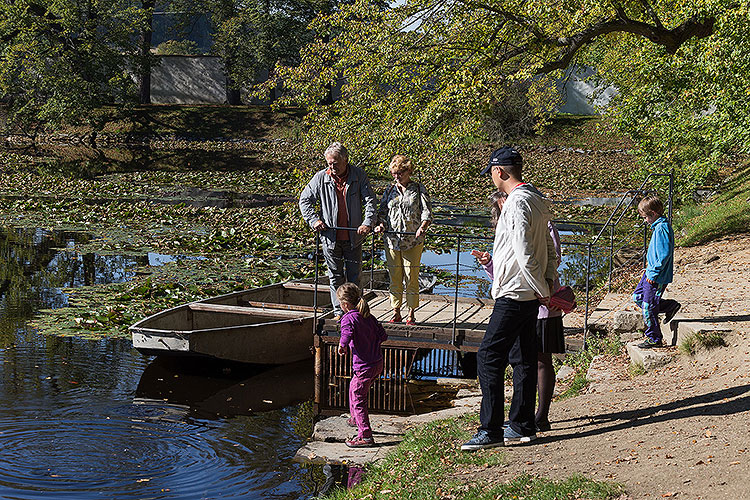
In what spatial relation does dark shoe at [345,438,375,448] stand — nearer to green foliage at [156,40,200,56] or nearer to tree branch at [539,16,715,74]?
tree branch at [539,16,715,74]

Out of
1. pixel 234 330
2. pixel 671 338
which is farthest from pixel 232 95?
pixel 671 338

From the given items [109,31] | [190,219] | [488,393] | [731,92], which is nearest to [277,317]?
[488,393]

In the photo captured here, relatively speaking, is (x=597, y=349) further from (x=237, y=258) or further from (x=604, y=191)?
(x=604, y=191)

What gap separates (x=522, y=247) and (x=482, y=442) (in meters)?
1.49

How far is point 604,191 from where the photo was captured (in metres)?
29.8

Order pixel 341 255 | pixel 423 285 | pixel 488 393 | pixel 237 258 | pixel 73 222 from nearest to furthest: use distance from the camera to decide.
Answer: pixel 488 393
pixel 341 255
pixel 423 285
pixel 237 258
pixel 73 222

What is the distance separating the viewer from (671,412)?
21.2 ft

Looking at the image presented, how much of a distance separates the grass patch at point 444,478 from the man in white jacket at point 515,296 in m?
0.24

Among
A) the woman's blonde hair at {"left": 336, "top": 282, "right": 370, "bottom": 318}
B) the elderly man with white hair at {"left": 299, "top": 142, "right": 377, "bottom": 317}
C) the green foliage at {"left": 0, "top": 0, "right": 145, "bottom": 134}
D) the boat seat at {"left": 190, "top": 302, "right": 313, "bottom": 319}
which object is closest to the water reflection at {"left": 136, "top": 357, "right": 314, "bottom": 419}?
the boat seat at {"left": 190, "top": 302, "right": 313, "bottom": 319}

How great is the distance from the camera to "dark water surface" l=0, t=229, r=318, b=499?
278 inches

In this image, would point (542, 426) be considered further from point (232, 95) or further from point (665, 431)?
point (232, 95)

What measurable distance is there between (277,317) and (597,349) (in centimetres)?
431

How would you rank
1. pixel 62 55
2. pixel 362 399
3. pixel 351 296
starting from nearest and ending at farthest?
pixel 351 296 < pixel 362 399 < pixel 62 55

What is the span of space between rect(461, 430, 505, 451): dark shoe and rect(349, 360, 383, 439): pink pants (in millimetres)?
1437
